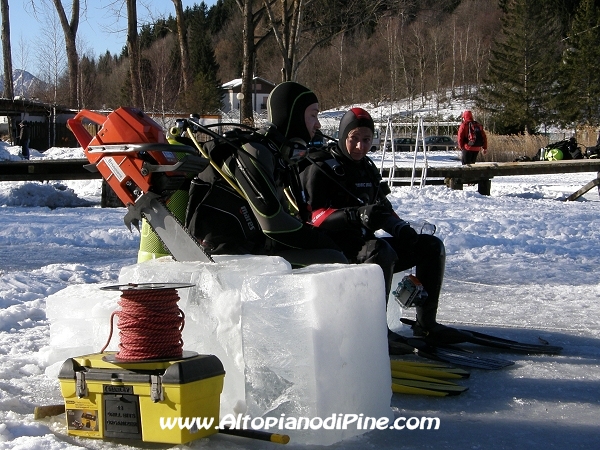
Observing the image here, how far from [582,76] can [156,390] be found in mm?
59082

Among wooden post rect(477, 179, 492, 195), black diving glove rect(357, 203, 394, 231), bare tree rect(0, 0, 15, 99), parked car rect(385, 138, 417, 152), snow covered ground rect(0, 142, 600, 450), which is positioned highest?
bare tree rect(0, 0, 15, 99)

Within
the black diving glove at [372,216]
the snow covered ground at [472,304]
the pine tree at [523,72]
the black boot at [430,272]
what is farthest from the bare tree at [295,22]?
the pine tree at [523,72]

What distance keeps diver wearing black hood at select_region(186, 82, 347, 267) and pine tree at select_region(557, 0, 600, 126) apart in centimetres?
5448

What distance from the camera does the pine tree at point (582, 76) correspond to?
5631 centimetres

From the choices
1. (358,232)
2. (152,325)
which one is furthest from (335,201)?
(152,325)

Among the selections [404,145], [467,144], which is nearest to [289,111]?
[467,144]

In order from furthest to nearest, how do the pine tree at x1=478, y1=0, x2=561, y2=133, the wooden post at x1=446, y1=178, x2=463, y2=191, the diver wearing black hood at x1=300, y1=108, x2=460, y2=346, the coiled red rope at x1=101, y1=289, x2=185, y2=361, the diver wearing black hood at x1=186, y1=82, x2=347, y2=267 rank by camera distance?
1. the pine tree at x1=478, y1=0, x2=561, y2=133
2. the wooden post at x1=446, y1=178, x2=463, y2=191
3. the diver wearing black hood at x1=300, y1=108, x2=460, y2=346
4. the diver wearing black hood at x1=186, y1=82, x2=347, y2=267
5. the coiled red rope at x1=101, y1=289, x2=185, y2=361

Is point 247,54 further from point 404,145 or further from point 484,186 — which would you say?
point 404,145

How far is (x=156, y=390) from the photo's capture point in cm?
283

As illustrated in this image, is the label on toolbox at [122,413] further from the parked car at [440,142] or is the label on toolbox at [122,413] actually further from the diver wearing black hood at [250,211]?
the parked car at [440,142]

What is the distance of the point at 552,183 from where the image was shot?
70.9ft

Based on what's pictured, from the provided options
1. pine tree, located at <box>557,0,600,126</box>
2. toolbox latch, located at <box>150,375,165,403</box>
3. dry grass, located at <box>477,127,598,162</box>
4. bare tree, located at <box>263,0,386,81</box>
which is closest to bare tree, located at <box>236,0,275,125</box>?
bare tree, located at <box>263,0,386,81</box>

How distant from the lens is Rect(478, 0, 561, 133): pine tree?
187ft

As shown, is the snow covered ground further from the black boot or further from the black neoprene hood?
the black neoprene hood
